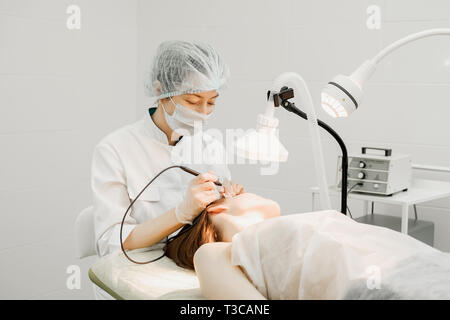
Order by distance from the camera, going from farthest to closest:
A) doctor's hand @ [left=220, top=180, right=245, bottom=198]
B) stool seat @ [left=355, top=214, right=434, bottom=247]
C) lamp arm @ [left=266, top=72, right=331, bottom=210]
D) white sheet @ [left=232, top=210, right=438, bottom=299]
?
1. stool seat @ [left=355, top=214, right=434, bottom=247]
2. doctor's hand @ [left=220, top=180, right=245, bottom=198]
3. lamp arm @ [left=266, top=72, right=331, bottom=210]
4. white sheet @ [left=232, top=210, right=438, bottom=299]

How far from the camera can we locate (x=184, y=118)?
1.78 meters

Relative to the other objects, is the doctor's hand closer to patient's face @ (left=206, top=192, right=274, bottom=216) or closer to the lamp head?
patient's face @ (left=206, top=192, right=274, bottom=216)

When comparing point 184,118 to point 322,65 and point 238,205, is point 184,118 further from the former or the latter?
point 322,65

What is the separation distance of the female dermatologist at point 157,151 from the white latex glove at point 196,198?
0.18 ft

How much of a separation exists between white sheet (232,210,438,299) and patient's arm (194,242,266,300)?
0.08 ft

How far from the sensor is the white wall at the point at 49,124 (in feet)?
8.27

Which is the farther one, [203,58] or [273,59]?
[273,59]

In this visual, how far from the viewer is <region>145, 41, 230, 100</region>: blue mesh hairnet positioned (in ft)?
5.67

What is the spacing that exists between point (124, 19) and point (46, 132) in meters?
0.84

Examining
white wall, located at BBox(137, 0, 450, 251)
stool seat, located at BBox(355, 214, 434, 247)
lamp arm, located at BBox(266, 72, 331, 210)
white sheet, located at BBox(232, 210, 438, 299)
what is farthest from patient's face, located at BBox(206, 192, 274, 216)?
white wall, located at BBox(137, 0, 450, 251)

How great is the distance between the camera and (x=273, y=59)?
269 centimetres

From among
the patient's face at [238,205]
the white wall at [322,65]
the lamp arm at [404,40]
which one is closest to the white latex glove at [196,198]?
the patient's face at [238,205]

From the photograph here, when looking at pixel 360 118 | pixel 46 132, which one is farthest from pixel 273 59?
pixel 46 132
